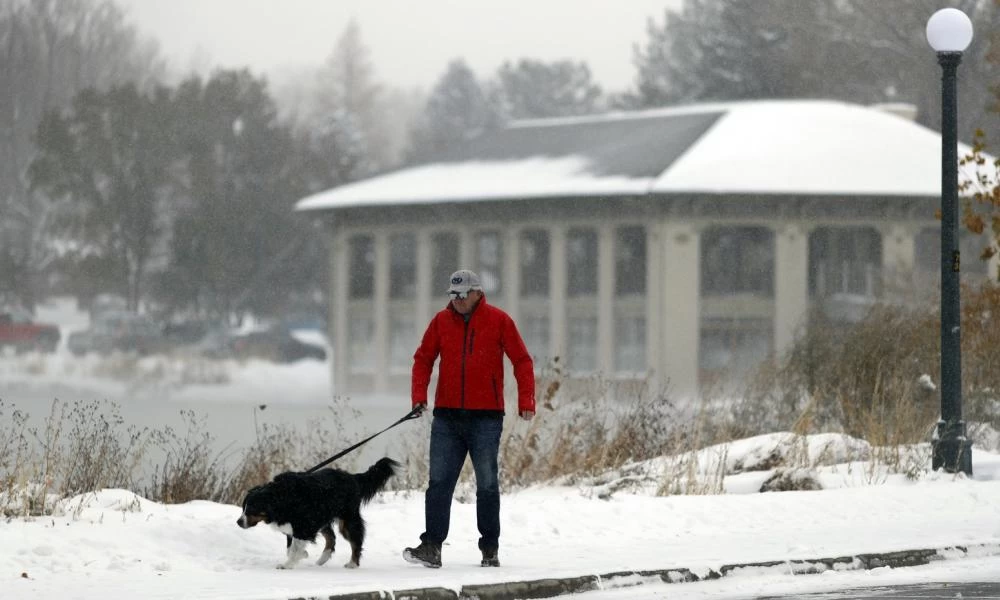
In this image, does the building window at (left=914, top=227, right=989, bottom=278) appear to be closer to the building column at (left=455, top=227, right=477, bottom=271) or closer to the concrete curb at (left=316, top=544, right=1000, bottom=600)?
the building column at (left=455, top=227, right=477, bottom=271)

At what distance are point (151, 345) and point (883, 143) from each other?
1141 inches

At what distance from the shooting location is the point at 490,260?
66438 millimetres

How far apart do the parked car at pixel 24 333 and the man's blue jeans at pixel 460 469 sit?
59.0m

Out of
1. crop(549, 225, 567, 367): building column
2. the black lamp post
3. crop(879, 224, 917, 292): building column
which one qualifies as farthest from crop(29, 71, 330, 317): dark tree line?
the black lamp post

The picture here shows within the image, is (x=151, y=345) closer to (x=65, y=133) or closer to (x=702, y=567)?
(x=65, y=133)

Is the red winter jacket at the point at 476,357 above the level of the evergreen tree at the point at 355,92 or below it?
below

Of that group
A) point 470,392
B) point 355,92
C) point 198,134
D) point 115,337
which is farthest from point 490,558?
point 355,92

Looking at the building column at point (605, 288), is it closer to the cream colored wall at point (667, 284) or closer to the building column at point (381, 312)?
the cream colored wall at point (667, 284)

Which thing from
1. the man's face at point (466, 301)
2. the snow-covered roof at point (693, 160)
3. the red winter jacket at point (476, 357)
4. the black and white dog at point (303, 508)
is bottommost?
the black and white dog at point (303, 508)

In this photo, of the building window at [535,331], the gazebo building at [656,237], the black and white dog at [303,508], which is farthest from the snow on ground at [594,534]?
the building window at [535,331]

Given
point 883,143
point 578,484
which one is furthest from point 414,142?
point 578,484

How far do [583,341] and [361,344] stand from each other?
30.1 feet

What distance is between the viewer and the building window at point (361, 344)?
63844mm

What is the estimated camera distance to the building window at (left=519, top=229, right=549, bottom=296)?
200ft
